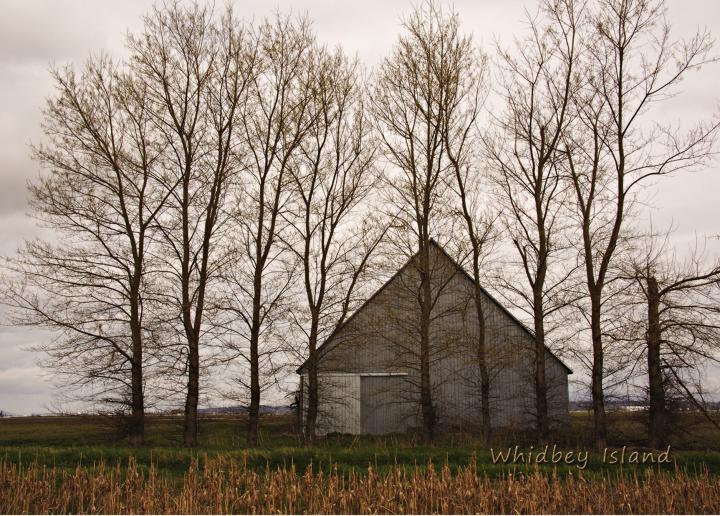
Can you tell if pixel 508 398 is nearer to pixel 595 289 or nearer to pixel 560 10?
pixel 595 289

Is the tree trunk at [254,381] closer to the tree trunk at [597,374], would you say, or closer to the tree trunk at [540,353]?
the tree trunk at [540,353]

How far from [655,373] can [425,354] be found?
6.83 meters

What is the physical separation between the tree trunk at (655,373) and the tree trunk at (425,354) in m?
6.53

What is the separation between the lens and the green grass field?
14719 mm

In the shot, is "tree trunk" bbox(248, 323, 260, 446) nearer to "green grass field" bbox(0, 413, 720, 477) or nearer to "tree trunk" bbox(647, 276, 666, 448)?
"green grass field" bbox(0, 413, 720, 477)

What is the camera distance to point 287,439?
23.8 m

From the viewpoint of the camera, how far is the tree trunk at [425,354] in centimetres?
2184

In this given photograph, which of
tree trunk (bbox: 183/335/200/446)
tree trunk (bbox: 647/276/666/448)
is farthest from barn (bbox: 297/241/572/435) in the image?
tree trunk (bbox: 183/335/200/446)

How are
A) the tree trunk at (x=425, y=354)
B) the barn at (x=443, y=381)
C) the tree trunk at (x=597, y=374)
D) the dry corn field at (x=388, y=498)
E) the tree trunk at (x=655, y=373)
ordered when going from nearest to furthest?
the dry corn field at (x=388, y=498) < the tree trunk at (x=655, y=373) < the tree trunk at (x=597, y=374) < the tree trunk at (x=425, y=354) < the barn at (x=443, y=381)

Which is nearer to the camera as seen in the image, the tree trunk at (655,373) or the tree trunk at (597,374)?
the tree trunk at (655,373)

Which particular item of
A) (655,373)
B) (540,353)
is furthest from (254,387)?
(655,373)

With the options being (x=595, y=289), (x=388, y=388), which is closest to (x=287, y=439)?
(x=388, y=388)

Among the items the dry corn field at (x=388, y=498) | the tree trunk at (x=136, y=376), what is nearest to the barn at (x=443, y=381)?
the tree trunk at (x=136, y=376)

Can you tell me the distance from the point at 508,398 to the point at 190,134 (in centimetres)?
1597
